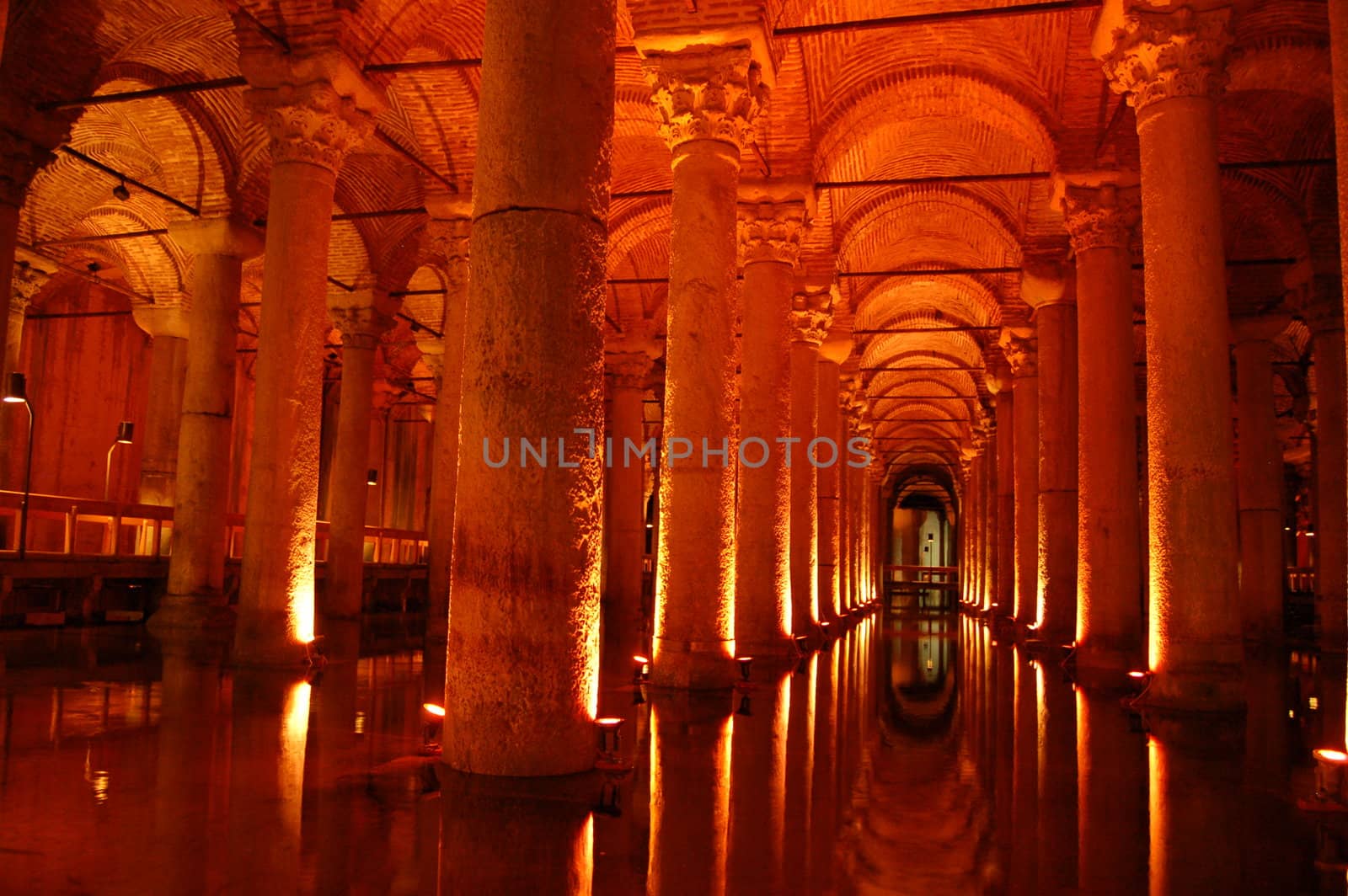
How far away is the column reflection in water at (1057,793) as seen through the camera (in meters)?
3.87

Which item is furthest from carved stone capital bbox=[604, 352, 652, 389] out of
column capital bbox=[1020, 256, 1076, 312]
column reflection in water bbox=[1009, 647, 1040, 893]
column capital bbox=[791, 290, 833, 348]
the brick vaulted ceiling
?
column reflection in water bbox=[1009, 647, 1040, 893]

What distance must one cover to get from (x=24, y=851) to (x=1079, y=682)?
9928mm

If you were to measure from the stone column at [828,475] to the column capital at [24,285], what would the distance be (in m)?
14.1

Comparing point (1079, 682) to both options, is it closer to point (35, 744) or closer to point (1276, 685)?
point (1276, 685)

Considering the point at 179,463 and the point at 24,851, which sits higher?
the point at 179,463

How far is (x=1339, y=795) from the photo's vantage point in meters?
4.97

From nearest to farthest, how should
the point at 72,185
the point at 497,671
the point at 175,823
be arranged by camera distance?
the point at 175,823 < the point at 497,671 < the point at 72,185

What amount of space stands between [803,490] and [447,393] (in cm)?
510

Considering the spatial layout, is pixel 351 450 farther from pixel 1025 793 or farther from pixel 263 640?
pixel 1025 793

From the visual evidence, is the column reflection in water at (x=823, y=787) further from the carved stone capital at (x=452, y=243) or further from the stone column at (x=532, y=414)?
the carved stone capital at (x=452, y=243)

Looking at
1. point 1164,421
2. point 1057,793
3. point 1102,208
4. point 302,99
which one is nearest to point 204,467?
point 302,99

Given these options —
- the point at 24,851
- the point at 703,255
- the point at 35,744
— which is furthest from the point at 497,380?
the point at 703,255

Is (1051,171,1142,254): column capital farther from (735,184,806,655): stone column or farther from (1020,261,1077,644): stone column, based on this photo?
(735,184,806,655): stone column

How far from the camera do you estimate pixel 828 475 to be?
60.6 feet
